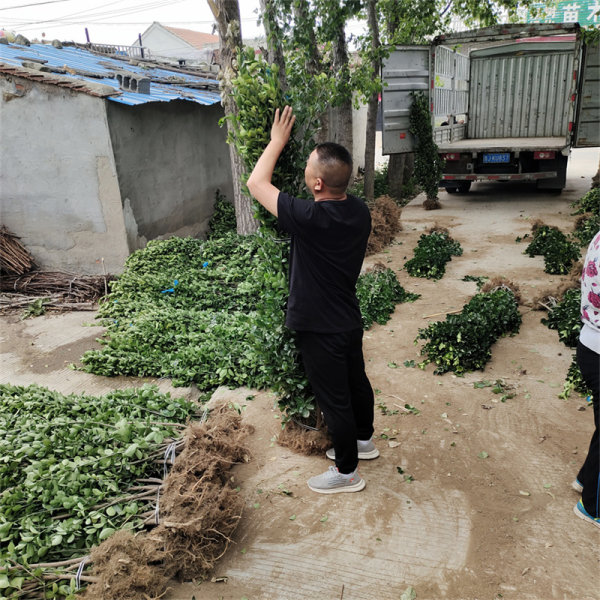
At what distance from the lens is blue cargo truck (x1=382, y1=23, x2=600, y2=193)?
10.4 m

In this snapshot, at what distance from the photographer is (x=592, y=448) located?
2.73 m

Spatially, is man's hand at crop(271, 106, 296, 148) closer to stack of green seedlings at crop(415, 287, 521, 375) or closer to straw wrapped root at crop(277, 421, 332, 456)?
straw wrapped root at crop(277, 421, 332, 456)

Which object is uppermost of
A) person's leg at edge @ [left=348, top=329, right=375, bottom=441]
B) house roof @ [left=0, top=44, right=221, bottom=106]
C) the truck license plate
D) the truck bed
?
house roof @ [left=0, top=44, right=221, bottom=106]

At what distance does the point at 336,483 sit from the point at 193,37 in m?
49.9

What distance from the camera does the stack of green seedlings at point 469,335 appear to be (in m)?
4.66

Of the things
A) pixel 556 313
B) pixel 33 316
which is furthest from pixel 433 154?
pixel 33 316

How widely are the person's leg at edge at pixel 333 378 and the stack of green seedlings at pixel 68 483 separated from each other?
99cm

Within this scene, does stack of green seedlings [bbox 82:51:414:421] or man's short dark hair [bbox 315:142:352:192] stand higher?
man's short dark hair [bbox 315:142:352:192]

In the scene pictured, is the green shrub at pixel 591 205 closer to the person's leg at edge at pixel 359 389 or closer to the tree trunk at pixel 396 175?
the tree trunk at pixel 396 175

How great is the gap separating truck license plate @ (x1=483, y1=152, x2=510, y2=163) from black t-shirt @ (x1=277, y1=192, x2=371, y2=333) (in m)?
9.39

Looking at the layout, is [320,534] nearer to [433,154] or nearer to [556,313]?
[556,313]

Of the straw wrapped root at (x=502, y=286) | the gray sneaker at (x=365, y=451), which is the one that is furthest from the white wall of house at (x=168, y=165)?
the gray sneaker at (x=365, y=451)

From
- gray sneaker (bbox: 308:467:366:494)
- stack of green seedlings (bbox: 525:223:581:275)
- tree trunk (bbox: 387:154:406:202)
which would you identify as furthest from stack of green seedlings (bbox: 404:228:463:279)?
tree trunk (bbox: 387:154:406:202)

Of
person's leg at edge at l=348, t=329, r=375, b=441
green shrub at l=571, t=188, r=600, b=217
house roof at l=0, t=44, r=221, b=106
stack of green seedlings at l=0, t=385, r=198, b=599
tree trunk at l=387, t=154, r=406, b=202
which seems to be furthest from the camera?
tree trunk at l=387, t=154, r=406, b=202
